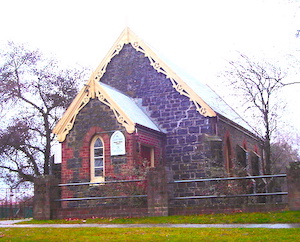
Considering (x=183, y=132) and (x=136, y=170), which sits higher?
(x=183, y=132)

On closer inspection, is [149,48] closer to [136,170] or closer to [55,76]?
[136,170]

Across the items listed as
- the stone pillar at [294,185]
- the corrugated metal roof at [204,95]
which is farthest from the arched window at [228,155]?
the stone pillar at [294,185]

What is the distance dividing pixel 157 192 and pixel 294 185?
457 cm

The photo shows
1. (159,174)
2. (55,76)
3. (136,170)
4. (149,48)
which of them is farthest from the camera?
(55,76)

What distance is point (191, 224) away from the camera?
14.6 m

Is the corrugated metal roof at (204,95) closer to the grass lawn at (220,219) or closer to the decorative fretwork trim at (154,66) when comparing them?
the decorative fretwork trim at (154,66)

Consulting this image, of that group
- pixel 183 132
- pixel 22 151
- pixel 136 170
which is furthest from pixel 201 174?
pixel 22 151

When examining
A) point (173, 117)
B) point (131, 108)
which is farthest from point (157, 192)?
point (173, 117)

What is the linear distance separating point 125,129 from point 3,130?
13.8 m

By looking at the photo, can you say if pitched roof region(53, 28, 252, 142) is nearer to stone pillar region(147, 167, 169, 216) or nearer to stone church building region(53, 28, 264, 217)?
stone church building region(53, 28, 264, 217)

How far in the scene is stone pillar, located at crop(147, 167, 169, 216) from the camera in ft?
53.7

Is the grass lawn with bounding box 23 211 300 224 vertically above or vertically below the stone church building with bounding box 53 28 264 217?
below

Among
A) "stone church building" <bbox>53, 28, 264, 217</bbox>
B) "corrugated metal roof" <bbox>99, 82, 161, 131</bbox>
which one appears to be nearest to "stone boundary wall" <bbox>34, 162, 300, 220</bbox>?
"stone church building" <bbox>53, 28, 264, 217</bbox>

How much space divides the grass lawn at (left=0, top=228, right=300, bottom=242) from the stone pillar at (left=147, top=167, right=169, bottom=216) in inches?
114
